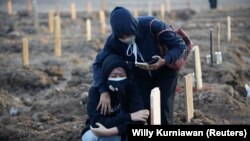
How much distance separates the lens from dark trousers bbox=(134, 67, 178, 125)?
20.6 feet

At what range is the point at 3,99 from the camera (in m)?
12.0

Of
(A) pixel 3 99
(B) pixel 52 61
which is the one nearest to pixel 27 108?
(A) pixel 3 99

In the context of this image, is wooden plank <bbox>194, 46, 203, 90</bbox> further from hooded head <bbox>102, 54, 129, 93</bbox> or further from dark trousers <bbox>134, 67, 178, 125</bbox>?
hooded head <bbox>102, 54, 129, 93</bbox>

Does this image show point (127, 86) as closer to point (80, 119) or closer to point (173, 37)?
point (173, 37)

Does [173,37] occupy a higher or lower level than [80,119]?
higher

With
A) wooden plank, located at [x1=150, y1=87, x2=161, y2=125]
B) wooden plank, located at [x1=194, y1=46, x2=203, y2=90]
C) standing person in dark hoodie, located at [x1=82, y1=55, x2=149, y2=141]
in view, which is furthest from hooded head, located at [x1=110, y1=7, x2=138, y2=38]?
wooden plank, located at [x1=194, y1=46, x2=203, y2=90]

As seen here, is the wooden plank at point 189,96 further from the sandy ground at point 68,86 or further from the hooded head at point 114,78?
the hooded head at point 114,78

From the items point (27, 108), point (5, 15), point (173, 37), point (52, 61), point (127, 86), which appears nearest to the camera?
point (127, 86)

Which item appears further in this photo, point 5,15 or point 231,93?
point 5,15

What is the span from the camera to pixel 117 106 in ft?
18.5

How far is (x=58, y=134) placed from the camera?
8.51 meters

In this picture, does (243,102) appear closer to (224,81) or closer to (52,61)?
(224,81)

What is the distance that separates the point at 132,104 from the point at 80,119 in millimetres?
4462

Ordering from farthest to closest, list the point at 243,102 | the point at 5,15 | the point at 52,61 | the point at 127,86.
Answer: the point at 5,15 < the point at 52,61 < the point at 243,102 < the point at 127,86
